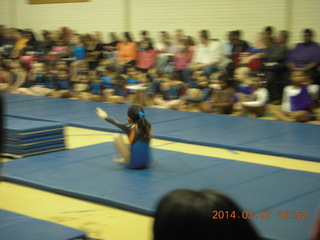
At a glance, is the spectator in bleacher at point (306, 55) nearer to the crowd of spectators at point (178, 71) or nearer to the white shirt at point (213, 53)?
the crowd of spectators at point (178, 71)

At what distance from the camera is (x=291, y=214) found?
14.8 feet

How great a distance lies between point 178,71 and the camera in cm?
1211

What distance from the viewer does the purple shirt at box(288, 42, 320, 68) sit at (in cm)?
1050

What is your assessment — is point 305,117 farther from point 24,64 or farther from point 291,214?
point 24,64

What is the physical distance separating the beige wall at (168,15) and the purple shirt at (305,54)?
1.05 m

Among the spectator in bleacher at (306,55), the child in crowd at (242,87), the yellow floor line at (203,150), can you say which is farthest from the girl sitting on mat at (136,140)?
the spectator in bleacher at (306,55)

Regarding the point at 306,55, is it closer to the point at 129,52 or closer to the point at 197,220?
the point at 129,52

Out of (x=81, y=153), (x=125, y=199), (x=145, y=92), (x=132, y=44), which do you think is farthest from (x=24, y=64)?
(x=125, y=199)

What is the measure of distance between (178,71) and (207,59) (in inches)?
32.5

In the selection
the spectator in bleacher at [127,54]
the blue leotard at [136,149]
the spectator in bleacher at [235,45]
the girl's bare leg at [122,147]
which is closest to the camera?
the blue leotard at [136,149]

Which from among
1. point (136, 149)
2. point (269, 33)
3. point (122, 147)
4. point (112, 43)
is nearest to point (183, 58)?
point (269, 33)

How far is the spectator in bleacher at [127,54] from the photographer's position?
1288cm

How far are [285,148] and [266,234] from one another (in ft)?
10.3

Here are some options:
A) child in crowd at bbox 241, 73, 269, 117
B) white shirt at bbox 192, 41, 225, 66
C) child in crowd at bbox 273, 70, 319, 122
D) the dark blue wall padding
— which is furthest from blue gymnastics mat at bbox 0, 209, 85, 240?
white shirt at bbox 192, 41, 225, 66
